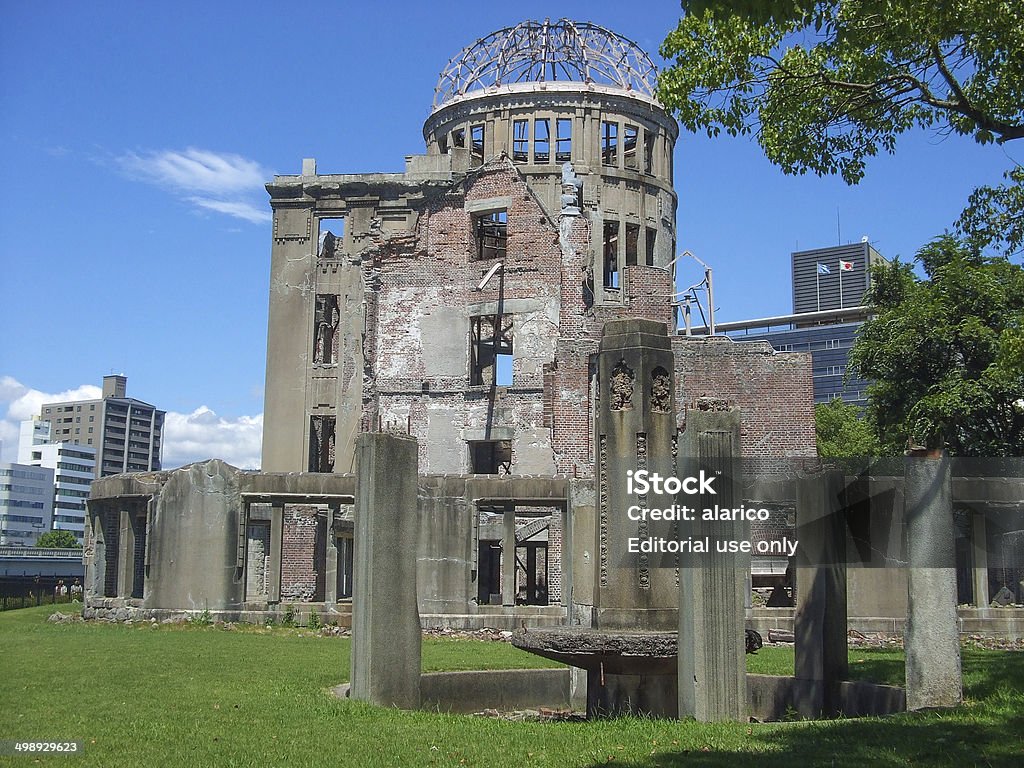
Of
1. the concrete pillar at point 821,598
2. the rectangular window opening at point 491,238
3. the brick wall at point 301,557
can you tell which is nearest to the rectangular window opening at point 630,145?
the rectangular window opening at point 491,238

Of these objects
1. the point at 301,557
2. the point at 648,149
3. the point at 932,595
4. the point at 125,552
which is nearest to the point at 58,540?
the point at 648,149

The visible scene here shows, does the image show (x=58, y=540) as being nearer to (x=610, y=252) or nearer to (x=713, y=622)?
(x=610, y=252)

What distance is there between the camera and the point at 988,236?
15.3 meters

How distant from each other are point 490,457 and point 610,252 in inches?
425

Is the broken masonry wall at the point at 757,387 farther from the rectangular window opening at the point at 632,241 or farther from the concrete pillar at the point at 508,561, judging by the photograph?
the rectangular window opening at the point at 632,241

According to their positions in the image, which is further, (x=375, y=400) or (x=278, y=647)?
(x=375, y=400)

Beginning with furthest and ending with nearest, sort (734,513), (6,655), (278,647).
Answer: (278,647) < (6,655) < (734,513)

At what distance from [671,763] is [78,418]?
196031 millimetres

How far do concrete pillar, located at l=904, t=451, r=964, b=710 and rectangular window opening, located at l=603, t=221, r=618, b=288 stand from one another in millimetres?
30944

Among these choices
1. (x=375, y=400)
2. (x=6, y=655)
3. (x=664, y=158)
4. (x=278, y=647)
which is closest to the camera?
(x=6, y=655)

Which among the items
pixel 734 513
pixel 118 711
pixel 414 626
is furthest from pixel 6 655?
pixel 734 513

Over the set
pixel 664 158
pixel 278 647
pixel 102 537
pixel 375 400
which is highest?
pixel 664 158

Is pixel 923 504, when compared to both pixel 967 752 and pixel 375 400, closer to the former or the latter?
pixel 967 752

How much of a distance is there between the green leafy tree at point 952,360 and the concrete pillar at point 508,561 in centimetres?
1062
